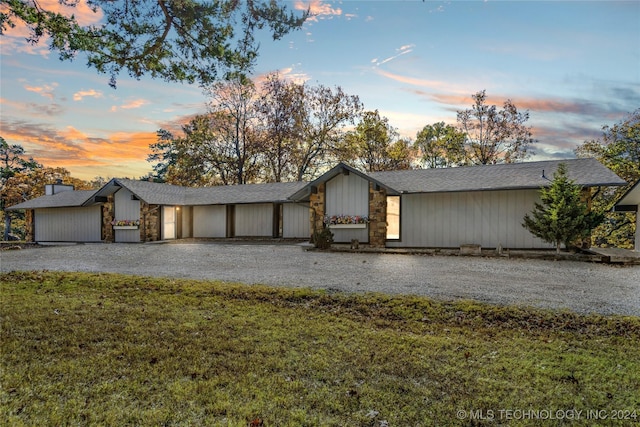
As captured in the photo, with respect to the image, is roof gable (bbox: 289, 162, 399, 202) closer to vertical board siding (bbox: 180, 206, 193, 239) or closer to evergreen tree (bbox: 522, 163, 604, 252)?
evergreen tree (bbox: 522, 163, 604, 252)

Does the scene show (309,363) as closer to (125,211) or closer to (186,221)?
(125,211)

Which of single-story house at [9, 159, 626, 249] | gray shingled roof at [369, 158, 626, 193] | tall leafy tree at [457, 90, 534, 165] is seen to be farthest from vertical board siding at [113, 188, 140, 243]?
tall leafy tree at [457, 90, 534, 165]

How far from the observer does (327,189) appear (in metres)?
16.4

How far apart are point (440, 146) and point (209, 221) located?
2008 centimetres

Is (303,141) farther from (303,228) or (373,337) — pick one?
(373,337)

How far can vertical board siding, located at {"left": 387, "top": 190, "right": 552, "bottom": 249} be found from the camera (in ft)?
46.0

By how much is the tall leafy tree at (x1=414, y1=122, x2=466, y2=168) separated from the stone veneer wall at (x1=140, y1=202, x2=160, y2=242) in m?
22.4

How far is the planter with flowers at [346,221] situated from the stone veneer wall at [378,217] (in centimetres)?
34

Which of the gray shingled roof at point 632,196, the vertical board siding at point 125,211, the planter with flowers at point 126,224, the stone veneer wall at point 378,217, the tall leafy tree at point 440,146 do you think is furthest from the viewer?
the tall leafy tree at point 440,146

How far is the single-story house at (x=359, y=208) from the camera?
46.5 ft

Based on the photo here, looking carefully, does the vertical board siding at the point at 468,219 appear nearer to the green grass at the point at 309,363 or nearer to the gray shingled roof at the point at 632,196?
the gray shingled roof at the point at 632,196

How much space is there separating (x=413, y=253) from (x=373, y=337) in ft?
32.6

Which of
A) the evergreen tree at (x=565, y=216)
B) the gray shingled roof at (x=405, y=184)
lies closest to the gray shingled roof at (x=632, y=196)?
the gray shingled roof at (x=405, y=184)

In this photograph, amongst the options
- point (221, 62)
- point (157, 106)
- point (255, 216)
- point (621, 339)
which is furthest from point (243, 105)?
point (621, 339)
